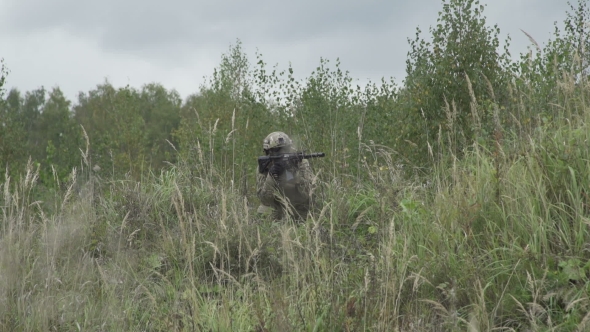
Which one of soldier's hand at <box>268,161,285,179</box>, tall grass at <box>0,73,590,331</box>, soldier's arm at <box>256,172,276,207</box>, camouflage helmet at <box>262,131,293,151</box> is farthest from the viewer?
camouflage helmet at <box>262,131,293,151</box>

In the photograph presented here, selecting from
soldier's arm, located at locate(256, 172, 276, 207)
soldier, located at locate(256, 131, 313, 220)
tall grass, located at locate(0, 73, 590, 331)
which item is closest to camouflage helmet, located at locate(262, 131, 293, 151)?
soldier, located at locate(256, 131, 313, 220)

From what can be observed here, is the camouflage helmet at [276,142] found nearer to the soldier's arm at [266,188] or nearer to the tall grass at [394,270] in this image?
the soldier's arm at [266,188]

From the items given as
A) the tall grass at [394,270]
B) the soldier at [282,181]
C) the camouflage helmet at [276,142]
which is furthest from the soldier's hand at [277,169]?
the tall grass at [394,270]

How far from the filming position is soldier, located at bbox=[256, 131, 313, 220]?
7730 mm

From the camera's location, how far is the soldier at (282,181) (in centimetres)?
773

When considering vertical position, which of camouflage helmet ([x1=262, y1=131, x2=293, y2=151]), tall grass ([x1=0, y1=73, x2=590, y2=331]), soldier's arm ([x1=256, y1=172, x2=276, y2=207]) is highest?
camouflage helmet ([x1=262, y1=131, x2=293, y2=151])

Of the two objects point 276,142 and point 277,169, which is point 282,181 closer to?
point 277,169

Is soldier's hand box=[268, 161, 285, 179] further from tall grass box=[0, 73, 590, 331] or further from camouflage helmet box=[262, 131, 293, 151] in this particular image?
tall grass box=[0, 73, 590, 331]

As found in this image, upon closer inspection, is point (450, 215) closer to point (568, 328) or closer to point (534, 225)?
point (534, 225)

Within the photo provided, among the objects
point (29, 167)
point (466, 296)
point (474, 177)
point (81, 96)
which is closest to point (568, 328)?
point (466, 296)

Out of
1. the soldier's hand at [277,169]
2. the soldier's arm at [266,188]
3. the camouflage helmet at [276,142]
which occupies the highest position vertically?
the camouflage helmet at [276,142]

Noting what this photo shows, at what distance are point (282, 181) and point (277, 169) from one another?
0.14 meters

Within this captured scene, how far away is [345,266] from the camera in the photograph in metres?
5.43

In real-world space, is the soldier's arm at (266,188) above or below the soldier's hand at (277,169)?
below
